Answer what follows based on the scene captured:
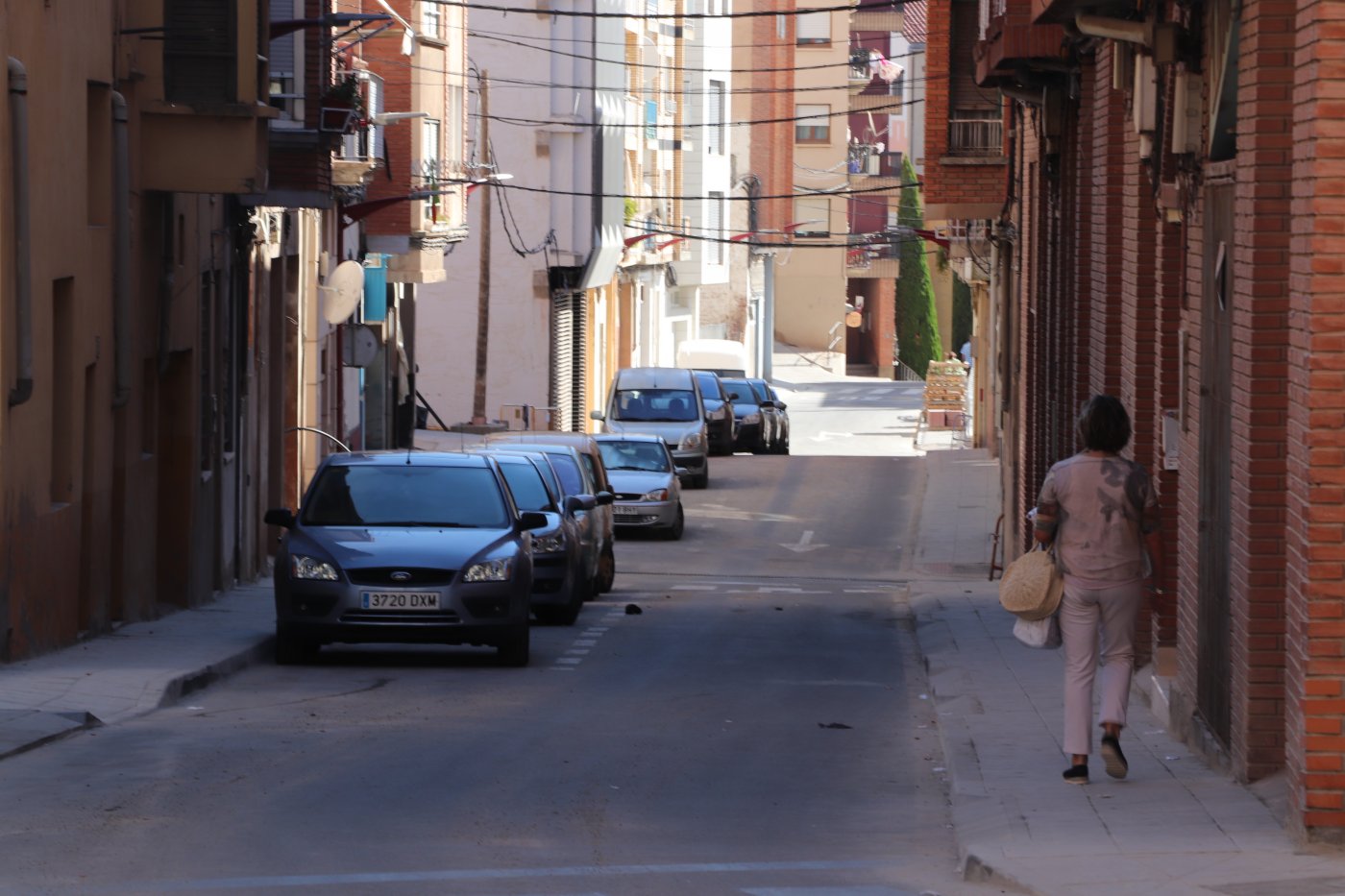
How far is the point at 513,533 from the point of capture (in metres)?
16.7

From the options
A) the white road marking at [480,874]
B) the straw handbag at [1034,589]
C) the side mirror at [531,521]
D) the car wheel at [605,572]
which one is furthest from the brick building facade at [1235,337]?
the car wheel at [605,572]

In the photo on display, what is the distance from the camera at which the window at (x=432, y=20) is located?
4019 centimetres

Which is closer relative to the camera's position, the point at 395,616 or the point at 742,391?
the point at 395,616

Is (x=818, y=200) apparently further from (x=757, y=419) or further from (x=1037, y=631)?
(x=1037, y=631)

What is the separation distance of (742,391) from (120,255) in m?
39.5

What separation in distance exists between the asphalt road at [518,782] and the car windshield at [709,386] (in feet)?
106

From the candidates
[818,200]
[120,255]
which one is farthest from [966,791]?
[818,200]

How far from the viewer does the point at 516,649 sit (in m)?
16.7

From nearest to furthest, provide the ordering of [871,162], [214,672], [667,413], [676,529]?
[214,672]
[676,529]
[667,413]
[871,162]

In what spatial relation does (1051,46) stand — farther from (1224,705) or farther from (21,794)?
(21,794)

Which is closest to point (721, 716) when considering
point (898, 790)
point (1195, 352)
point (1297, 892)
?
point (898, 790)

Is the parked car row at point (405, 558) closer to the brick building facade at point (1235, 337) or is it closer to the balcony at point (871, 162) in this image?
the brick building facade at point (1235, 337)

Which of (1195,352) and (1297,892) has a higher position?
(1195,352)

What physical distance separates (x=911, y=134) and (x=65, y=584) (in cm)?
9760
